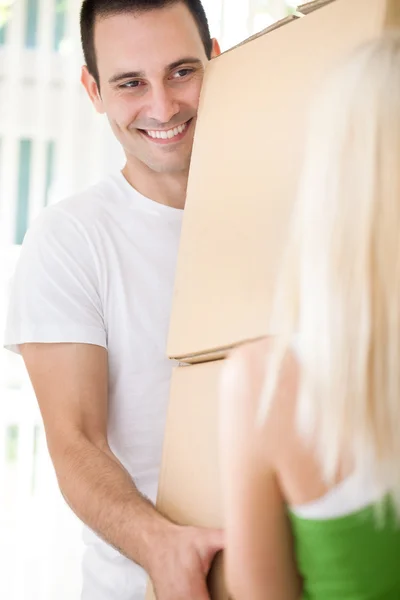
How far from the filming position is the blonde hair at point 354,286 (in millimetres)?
591

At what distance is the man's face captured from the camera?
3.58ft

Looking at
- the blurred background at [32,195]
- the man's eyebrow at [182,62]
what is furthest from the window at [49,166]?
the man's eyebrow at [182,62]

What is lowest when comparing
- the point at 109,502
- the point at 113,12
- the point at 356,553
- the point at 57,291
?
the point at 109,502

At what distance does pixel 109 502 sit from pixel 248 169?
419 millimetres

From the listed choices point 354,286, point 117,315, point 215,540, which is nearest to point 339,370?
point 354,286

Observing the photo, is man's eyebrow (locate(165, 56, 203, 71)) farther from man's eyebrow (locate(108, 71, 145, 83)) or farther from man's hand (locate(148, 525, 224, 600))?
man's hand (locate(148, 525, 224, 600))

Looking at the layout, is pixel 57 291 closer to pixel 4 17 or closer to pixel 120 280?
pixel 120 280

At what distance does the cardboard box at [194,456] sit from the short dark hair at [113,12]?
544 mm

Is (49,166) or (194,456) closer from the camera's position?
(194,456)

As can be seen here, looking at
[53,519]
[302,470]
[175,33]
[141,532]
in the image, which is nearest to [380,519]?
[302,470]

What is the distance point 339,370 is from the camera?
Result: 60 cm

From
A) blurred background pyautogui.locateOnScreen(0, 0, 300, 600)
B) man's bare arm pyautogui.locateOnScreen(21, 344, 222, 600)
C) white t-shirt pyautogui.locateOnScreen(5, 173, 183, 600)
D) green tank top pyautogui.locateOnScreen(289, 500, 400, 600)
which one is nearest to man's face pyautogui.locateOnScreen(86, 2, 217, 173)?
white t-shirt pyautogui.locateOnScreen(5, 173, 183, 600)

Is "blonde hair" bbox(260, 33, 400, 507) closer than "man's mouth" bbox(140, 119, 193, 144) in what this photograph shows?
Yes

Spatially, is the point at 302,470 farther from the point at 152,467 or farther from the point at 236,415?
the point at 152,467
